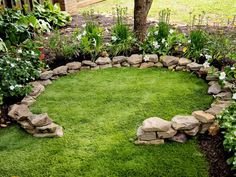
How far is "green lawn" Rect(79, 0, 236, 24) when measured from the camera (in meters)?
7.32

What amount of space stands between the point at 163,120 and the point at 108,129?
57 centimetres

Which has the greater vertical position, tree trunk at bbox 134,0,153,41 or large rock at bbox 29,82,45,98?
tree trunk at bbox 134,0,153,41

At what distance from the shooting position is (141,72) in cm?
470

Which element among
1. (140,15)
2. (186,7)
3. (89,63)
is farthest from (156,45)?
(186,7)

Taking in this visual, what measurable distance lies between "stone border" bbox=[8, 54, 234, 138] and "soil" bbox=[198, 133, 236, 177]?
0.26 feet

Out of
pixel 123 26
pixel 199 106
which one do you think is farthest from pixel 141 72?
pixel 199 106

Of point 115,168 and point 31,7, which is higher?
point 31,7

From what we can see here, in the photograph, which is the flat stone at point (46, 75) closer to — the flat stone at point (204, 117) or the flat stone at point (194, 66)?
the flat stone at point (194, 66)

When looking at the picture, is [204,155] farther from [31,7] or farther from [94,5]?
[94,5]

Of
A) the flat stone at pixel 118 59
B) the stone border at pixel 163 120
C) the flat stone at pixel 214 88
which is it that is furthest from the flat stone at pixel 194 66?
the flat stone at pixel 118 59

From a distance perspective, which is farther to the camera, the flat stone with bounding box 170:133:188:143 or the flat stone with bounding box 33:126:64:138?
the flat stone with bounding box 33:126:64:138

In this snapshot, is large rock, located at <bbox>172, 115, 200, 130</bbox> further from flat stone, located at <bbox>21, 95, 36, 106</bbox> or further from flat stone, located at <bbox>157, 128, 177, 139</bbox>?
flat stone, located at <bbox>21, 95, 36, 106</bbox>

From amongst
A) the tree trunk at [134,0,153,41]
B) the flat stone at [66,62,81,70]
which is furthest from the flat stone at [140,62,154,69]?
the flat stone at [66,62,81,70]

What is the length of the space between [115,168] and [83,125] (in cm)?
79
